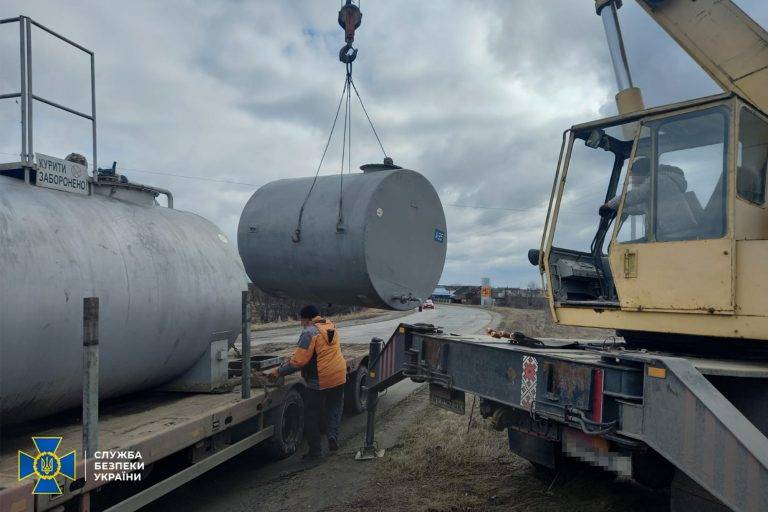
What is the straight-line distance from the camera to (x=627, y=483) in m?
5.41

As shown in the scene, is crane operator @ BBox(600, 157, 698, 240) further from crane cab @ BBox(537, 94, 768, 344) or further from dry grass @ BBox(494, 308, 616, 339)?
dry grass @ BBox(494, 308, 616, 339)

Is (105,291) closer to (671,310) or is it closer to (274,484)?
(274,484)

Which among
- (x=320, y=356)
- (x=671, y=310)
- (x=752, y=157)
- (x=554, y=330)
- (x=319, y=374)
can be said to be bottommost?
(x=554, y=330)

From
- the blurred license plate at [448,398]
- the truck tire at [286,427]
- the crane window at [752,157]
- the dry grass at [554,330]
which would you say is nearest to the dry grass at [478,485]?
the blurred license plate at [448,398]

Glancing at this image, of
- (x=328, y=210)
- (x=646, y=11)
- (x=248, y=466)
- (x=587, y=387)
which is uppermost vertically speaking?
(x=646, y=11)

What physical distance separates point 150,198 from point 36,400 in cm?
240

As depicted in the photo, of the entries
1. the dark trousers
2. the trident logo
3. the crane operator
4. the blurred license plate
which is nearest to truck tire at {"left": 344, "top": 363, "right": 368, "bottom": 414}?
the dark trousers

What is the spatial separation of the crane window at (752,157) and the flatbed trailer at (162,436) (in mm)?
4367

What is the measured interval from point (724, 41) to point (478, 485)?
177 inches

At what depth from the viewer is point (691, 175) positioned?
13.3 ft

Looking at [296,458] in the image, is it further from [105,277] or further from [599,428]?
[599,428]

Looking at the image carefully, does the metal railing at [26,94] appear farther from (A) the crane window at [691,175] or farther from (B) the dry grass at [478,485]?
(A) the crane window at [691,175]

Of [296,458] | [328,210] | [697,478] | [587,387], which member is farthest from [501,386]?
[296,458]

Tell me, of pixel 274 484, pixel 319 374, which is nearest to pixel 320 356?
pixel 319 374
